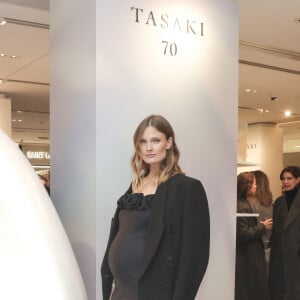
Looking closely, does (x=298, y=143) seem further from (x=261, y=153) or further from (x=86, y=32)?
(x=86, y=32)

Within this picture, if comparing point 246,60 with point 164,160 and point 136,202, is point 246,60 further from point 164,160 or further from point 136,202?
point 136,202

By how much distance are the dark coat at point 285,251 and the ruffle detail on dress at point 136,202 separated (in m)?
2.00

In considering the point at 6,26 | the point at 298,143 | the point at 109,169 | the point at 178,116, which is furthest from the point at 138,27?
the point at 298,143

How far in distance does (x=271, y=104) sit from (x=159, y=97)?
6118mm

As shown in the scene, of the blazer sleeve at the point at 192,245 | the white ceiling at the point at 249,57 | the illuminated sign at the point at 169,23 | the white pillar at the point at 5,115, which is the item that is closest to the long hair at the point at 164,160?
the blazer sleeve at the point at 192,245

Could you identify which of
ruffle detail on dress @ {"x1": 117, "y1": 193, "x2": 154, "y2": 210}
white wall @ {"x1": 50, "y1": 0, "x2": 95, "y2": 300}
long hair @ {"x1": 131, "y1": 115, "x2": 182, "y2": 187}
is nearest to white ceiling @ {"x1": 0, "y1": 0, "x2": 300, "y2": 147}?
white wall @ {"x1": 50, "y1": 0, "x2": 95, "y2": 300}

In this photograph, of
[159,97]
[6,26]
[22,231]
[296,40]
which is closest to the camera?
[22,231]

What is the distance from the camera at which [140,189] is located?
1897 mm

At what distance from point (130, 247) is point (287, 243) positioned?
6.78 ft

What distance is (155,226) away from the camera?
1.73m

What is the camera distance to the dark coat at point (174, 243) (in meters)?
1.72

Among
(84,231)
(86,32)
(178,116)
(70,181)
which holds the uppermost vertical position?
(86,32)

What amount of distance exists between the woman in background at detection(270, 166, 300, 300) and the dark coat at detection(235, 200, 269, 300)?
0.28 ft

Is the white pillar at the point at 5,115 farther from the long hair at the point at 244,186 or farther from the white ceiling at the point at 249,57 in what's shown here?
the long hair at the point at 244,186
